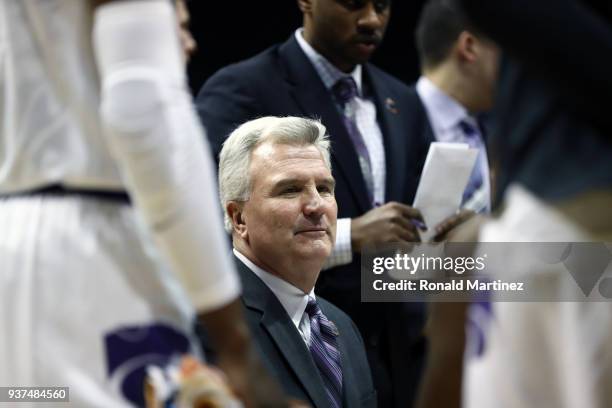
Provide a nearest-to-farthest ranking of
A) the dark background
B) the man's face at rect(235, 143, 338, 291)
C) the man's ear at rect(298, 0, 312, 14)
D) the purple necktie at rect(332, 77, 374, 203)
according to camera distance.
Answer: the man's face at rect(235, 143, 338, 291) < the purple necktie at rect(332, 77, 374, 203) < the man's ear at rect(298, 0, 312, 14) < the dark background

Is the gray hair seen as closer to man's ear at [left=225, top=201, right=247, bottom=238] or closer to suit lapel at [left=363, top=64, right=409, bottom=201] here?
man's ear at [left=225, top=201, right=247, bottom=238]

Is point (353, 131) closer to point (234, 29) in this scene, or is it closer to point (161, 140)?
point (234, 29)

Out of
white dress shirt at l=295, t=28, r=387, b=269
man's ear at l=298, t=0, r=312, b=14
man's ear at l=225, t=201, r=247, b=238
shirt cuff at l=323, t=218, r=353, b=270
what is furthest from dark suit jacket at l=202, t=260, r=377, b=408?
man's ear at l=298, t=0, r=312, b=14

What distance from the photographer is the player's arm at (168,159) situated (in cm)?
188

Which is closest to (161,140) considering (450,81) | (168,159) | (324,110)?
(168,159)

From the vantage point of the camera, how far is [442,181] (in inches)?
166

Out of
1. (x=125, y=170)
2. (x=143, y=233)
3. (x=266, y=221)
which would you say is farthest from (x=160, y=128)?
(x=266, y=221)

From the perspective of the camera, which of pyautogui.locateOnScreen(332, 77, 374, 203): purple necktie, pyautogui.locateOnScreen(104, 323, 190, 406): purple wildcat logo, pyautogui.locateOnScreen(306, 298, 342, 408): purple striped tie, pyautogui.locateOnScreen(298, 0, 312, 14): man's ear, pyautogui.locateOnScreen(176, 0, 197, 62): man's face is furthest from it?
pyautogui.locateOnScreen(298, 0, 312, 14): man's ear

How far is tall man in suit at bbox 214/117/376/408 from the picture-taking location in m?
3.35

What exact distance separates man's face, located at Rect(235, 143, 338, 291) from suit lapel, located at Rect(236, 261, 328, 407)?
12 centimetres

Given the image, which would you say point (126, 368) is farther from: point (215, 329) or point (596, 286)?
point (596, 286)

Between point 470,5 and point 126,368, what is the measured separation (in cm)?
79

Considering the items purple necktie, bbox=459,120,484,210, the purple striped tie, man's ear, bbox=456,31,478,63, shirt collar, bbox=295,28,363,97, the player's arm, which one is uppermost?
the player's arm

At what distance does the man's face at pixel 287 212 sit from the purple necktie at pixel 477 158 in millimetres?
1057
